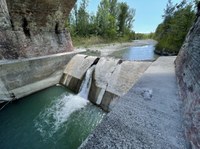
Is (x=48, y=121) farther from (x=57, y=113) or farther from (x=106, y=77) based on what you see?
(x=106, y=77)

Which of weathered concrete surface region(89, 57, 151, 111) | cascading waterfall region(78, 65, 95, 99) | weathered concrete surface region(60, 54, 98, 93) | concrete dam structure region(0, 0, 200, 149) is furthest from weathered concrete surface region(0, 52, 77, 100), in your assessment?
weathered concrete surface region(89, 57, 151, 111)

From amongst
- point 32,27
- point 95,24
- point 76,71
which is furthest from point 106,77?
point 95,24

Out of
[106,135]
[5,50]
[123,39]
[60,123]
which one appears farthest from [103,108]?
[123,39]

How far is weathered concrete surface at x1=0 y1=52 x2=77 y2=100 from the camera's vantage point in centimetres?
422

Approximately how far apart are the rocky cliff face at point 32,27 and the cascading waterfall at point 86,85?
2389mm

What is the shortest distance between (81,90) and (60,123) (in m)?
1.72

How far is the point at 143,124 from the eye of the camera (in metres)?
1.57

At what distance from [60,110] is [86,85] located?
4.58 ft

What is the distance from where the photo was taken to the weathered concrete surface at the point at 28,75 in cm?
422

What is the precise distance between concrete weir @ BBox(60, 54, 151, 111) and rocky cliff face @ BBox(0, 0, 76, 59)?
1.76 metres

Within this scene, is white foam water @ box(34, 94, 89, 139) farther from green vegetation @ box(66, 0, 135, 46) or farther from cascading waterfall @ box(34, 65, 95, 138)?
green vegetation @ box(66, 0, 135, 46)

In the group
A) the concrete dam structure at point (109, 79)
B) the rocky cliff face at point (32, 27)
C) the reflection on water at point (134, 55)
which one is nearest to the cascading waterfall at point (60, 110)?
the concrete dam structure at point (109, 79)

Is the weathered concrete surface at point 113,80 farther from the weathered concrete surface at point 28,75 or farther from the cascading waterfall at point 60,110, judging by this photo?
the weathered concrete surface at point 28,75

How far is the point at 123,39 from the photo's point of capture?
23.3 m
